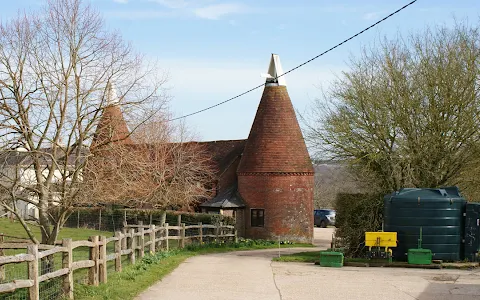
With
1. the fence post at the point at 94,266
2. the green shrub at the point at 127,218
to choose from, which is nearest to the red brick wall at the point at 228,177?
the green shrub at the point at 127,218

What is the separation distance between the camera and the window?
36.5 metres

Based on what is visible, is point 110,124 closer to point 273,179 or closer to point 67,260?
point 67,260

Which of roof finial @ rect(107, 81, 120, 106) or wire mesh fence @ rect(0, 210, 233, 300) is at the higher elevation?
roof finial @ rect(107, 81, 120, 106)

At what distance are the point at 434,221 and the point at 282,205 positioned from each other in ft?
50.9

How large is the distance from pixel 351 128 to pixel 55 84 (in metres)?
12.3

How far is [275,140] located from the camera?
3694cm

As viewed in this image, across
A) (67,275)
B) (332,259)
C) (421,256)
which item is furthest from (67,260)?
(421,256)

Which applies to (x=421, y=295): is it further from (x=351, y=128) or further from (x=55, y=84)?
(x=351, y=128)

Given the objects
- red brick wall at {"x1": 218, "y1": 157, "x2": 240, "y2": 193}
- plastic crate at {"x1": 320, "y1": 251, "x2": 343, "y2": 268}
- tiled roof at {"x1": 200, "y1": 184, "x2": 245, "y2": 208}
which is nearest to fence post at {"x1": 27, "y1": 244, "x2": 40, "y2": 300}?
plastic crate at {"x1": 320, "y1": 251, "x2": 343, "y2": 268}

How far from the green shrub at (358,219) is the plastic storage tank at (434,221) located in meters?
1.97

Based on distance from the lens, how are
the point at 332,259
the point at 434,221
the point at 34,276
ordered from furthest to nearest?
the point at 434,221 → the point at 332,259 → the point at 34,276

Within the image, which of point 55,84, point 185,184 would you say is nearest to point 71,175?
point 55,84

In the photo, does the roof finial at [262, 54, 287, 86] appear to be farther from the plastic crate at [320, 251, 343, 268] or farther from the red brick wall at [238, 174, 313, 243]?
the plastic crate at [320, 251, 343, 268]

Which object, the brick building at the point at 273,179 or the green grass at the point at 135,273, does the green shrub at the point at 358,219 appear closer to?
the green grass at the point at 135,273
